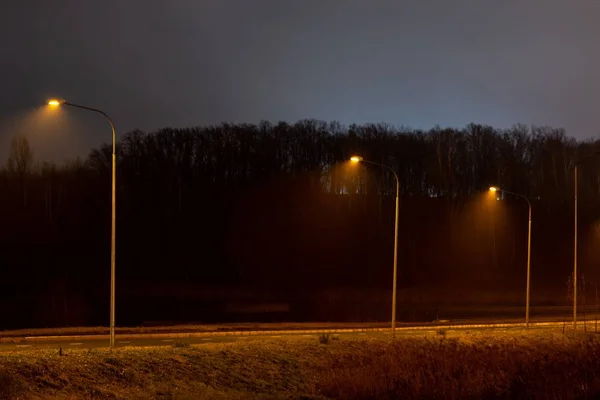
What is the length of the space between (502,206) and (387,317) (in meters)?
31.3

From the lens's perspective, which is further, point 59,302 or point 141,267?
point 141,267

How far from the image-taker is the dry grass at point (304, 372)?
45.6ft

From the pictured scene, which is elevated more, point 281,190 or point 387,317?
point 281,190

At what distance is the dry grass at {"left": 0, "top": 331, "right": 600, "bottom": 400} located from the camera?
547 inches

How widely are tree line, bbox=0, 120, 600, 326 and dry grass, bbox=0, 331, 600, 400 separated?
118ft

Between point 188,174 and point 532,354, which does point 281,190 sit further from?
point 532,354

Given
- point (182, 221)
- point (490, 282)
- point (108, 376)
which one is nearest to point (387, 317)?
point (490, 282)

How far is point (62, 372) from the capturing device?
578 inches

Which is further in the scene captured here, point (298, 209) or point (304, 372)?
point (298, 209)

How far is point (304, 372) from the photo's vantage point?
17703mm

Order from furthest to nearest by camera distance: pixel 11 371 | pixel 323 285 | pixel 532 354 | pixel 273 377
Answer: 1. pixel 323 285
2. pixel 532 354
3. pixel 273 377
4. pixel 11 371

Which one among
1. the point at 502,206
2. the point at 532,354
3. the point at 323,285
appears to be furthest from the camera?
the point at 502,206

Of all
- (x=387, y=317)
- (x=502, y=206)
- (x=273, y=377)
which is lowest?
(x=387, y=317)

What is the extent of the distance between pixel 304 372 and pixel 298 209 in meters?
49.6
